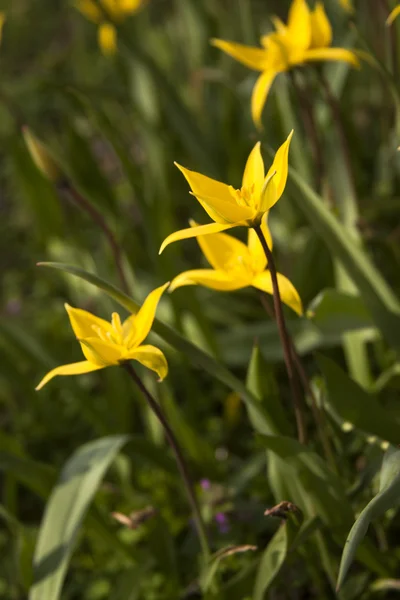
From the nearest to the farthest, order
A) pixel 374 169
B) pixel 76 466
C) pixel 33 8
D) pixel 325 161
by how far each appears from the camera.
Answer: pixel 76 466
pixel 325 161
pixel 374 169
pixel 33 8

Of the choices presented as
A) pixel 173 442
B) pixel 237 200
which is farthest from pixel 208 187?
pixel 173 442

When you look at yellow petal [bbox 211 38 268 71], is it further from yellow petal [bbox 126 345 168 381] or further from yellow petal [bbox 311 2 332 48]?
yellow petal [bbox 126 345 168 381]

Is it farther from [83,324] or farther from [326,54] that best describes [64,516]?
[326,54]

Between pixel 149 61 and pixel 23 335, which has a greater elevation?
pixel 149 61

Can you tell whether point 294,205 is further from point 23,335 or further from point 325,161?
point 23,335

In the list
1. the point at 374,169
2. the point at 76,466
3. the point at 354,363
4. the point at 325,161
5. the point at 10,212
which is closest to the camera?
the point at 76,466

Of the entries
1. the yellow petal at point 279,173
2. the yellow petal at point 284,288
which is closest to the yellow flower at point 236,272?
the yellow petal at point 284,288

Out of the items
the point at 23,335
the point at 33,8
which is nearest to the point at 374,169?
the point at 23,335
